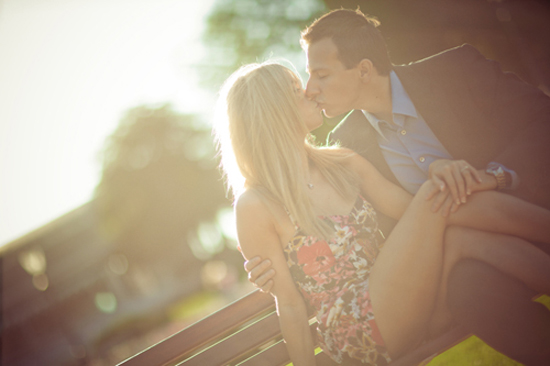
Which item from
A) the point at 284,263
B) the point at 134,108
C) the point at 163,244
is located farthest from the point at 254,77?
the point at 134,108

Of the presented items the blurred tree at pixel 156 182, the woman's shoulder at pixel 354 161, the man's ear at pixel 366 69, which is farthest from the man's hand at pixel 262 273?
the blurred tree at pixel 156 182

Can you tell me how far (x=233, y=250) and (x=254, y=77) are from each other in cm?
2893

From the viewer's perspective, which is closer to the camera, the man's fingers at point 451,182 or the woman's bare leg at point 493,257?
the woman's bare leg at point 493,257

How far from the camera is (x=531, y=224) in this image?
1996 mm

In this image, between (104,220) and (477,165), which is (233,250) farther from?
(477,165)

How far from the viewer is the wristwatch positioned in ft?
7.49

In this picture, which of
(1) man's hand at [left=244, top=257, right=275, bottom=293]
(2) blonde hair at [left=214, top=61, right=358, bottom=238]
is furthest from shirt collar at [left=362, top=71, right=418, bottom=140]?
(1) man's hand at [left=244, top=257, right=275, bottom=293]

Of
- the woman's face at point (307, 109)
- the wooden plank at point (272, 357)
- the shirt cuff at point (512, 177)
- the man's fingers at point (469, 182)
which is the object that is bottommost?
the wooden plank at point (272, 357)

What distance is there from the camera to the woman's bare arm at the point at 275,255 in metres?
2.27

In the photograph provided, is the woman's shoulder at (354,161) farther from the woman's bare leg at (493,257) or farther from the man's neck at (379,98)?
the woman's bare leg at (493,257)

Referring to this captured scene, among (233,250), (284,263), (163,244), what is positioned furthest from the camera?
(233,250)

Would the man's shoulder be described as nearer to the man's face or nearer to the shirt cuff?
the man's face

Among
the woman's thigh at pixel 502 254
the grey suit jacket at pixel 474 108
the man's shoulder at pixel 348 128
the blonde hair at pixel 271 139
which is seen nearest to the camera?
the woman's thigh at pixel 502 254

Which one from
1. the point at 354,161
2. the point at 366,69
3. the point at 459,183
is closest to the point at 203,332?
the point at 354,161
